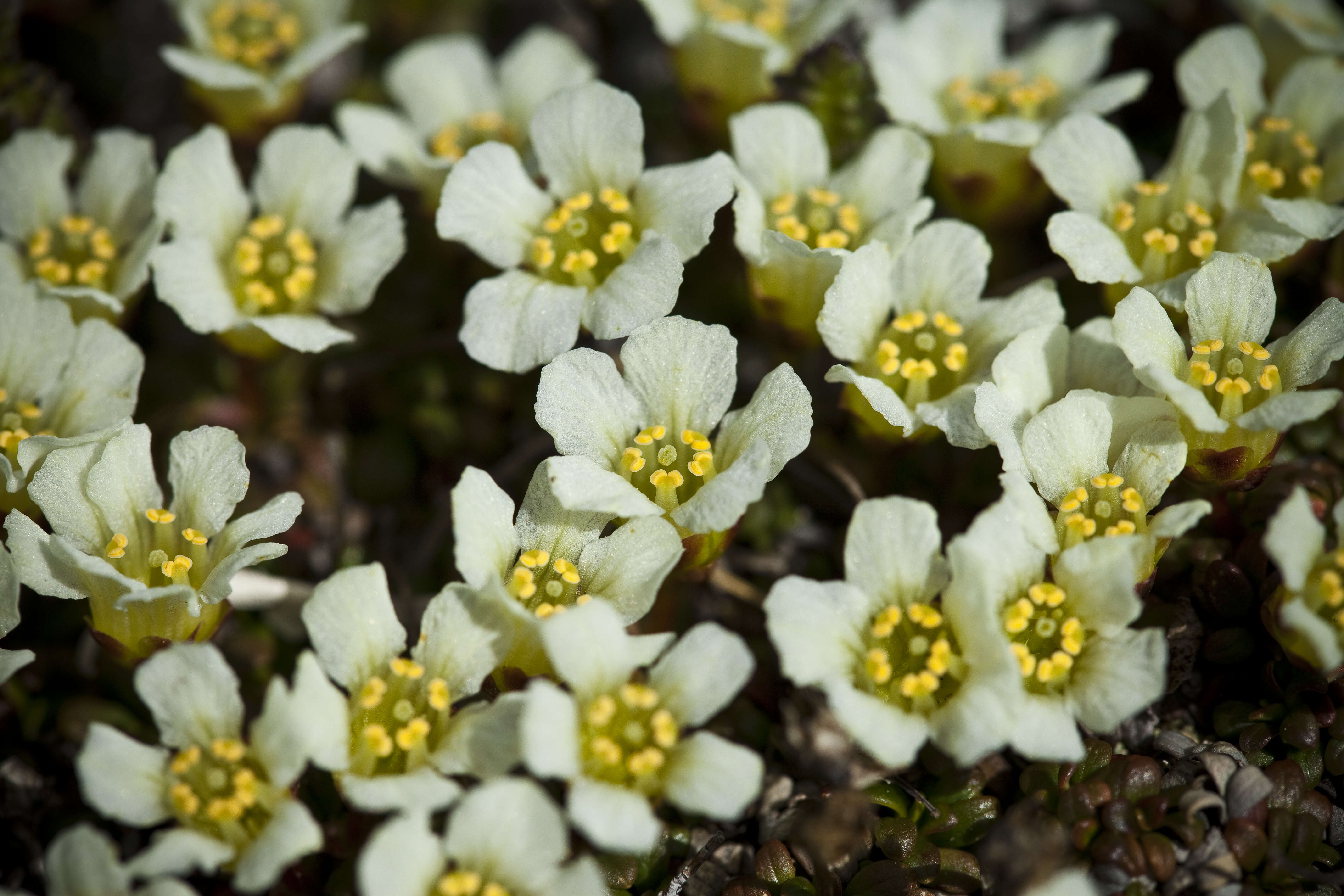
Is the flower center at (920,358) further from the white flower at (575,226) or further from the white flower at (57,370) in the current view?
the white flower at (57,370)

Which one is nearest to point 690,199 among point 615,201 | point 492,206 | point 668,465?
point 615,201

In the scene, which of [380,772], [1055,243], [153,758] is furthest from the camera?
[1055,243]

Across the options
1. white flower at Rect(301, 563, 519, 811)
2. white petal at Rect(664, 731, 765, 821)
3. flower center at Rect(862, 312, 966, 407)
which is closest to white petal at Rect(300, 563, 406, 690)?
white flower at Rect(301, 563, 519, 811)

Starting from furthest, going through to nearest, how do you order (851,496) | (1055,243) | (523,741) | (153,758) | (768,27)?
(768,27)
(851,496)
(1055,243)
(153,758)
(523,741)

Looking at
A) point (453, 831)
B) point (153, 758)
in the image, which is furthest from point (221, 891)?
point (453, 831)

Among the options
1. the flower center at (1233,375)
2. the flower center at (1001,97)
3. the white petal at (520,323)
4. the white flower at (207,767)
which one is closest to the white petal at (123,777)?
the white flower at (207,767)

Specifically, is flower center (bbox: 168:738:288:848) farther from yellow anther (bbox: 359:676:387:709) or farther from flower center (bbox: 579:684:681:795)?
flower center (bbox: 579:684:681:795)

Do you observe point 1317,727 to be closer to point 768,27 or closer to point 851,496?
point 851,496
